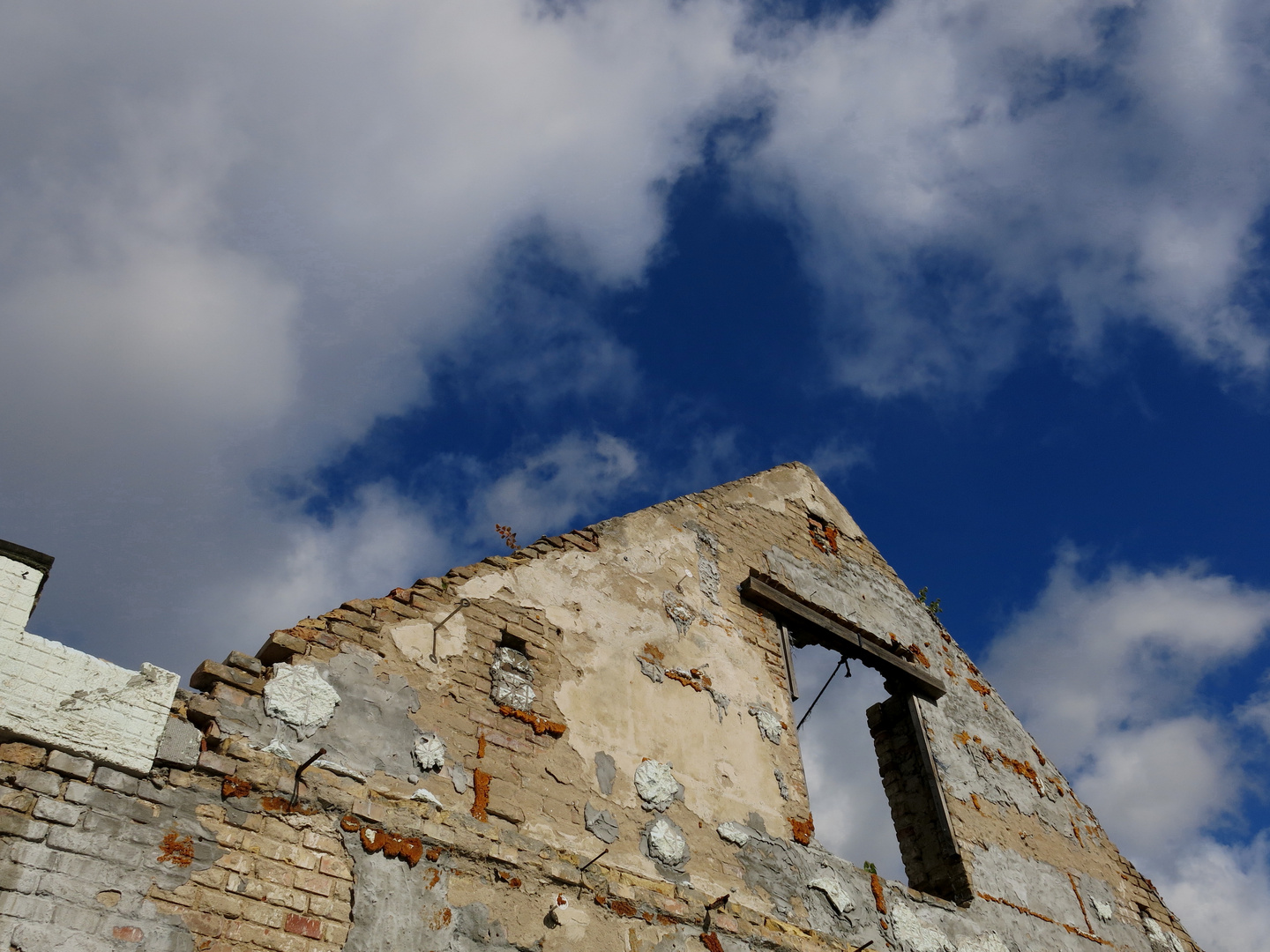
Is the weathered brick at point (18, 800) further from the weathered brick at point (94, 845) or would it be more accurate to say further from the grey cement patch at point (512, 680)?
the grey cement patch at point (512, 680)

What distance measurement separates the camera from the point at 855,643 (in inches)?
269

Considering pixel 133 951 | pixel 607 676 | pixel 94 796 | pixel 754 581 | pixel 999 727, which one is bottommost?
pixel 133 951

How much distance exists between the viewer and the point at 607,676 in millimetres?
5133

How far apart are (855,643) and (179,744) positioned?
4.76m

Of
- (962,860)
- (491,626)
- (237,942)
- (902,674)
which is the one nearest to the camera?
(237,942)

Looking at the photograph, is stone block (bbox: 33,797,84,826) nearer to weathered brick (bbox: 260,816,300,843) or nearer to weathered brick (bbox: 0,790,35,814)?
weathered brick (bbox: 0,790,35,814)

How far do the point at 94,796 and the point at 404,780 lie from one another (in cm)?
122

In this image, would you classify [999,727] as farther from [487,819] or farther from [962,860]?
[487,819]

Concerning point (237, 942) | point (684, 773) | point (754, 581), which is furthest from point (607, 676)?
point (237, 942)

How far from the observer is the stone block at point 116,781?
3272 millimetres

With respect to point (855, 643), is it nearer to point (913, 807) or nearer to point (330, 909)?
point (913, 807)

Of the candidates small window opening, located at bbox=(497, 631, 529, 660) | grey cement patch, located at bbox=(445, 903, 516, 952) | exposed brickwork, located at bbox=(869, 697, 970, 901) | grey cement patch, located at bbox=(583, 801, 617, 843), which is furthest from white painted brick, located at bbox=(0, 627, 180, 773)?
exposed brickwork, located at bbox=(869, 697, 970, 901)

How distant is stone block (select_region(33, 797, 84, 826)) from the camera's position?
3.09 metres

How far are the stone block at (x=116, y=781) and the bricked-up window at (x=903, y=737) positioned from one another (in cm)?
404
